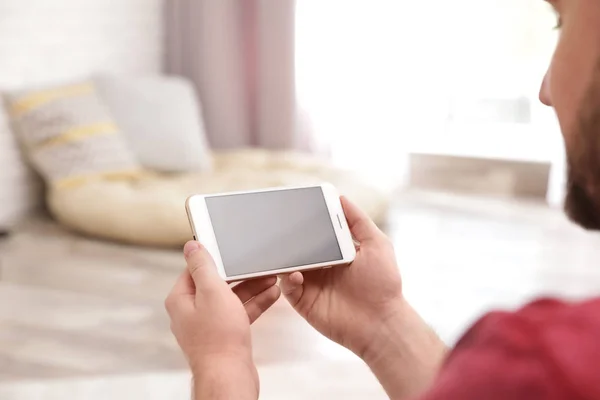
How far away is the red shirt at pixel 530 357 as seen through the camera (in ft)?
1.33

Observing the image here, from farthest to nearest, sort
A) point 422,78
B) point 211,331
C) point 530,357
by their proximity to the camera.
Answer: point 422,78
point 211,331
point 530,357

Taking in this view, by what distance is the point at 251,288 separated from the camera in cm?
104

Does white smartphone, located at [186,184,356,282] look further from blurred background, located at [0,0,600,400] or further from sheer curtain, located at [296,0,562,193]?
sheer curtain, located at [296,0,562,193]

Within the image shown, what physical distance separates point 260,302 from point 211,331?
0.61 ft

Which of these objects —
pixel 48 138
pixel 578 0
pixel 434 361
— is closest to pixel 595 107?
pixel 578 0

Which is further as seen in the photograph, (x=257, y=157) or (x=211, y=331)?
(x=257, y=157)

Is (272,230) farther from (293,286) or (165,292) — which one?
(165,292)

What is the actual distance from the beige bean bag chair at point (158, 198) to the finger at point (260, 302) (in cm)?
135

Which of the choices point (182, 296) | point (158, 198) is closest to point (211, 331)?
point (182, 296)

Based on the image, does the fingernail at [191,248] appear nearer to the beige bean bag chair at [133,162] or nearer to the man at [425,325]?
the man at [425,325]

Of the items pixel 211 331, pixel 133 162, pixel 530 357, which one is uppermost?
pixel 530 357

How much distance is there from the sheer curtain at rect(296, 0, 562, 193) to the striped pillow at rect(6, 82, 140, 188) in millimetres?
1107

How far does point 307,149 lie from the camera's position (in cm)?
353

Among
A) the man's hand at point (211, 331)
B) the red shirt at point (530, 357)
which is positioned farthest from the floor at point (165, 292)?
the red shirt at point (530, 357)
